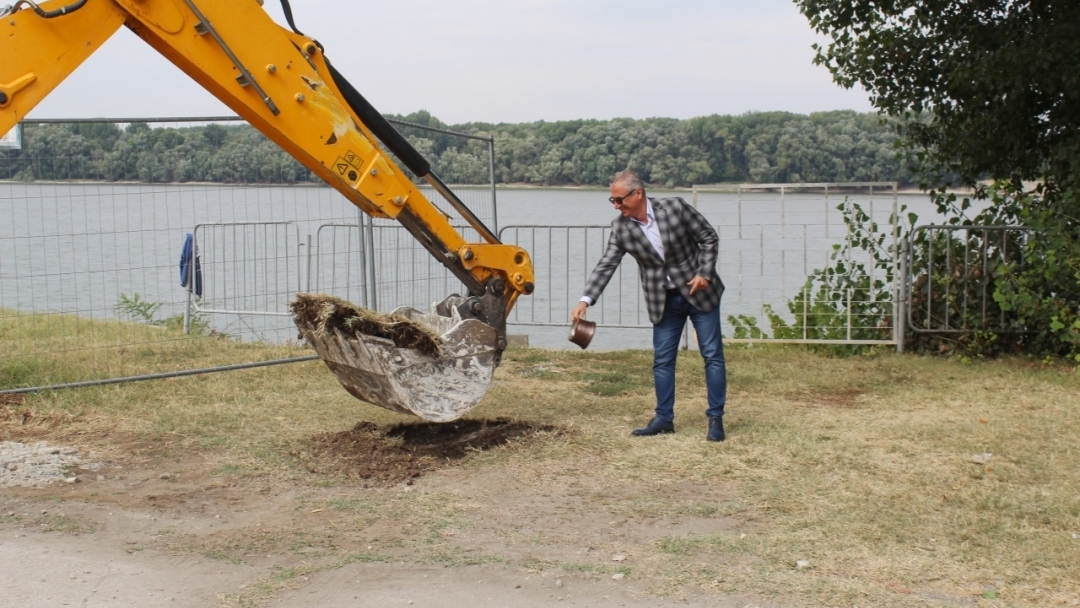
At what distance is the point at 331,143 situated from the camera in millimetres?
6895

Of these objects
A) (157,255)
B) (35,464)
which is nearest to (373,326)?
(35,464)

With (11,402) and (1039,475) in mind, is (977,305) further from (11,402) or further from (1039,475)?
(11,402)

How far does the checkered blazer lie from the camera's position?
25.2 ft

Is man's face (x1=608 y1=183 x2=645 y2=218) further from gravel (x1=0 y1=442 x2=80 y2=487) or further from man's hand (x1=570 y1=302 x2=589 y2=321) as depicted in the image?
gravel (x1=0 y1=442 x2=80 y2=487)

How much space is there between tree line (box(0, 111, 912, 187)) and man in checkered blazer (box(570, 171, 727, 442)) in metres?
3.59

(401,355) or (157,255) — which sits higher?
(157,255)

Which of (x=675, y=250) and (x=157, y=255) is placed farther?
(x=157, y=255)

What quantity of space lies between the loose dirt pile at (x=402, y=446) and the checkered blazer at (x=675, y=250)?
3.83 feet

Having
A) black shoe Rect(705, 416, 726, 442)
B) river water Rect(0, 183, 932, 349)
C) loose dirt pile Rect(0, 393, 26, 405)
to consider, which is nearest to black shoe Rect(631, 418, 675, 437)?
black shoe Rect(705, 416, 726, 442)

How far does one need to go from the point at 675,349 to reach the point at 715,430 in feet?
2.09

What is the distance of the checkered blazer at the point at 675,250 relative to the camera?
768 cm

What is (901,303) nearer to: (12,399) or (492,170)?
(492,170)

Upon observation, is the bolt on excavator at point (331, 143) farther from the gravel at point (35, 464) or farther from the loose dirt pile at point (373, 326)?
the gravel at point (35, 464)

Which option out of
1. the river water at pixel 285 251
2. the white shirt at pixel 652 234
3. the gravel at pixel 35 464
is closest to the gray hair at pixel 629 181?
the white shirt at pixel 652 234
